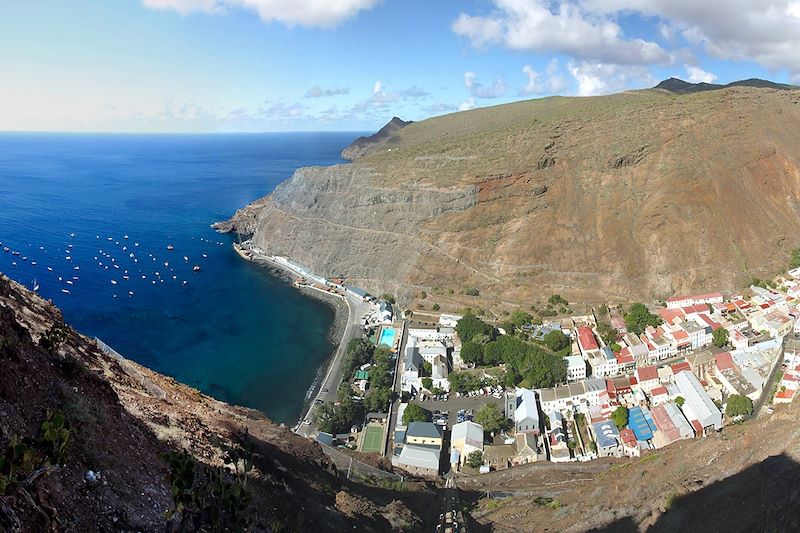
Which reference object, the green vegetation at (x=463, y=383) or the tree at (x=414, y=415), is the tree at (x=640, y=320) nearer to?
the green vegetation at (x=463, y=383)

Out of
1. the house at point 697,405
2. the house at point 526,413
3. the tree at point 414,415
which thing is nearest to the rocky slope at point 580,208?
the house at point 697,405

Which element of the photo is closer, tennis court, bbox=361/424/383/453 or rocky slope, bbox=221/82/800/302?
tennis court, bbox=361/424/383/453

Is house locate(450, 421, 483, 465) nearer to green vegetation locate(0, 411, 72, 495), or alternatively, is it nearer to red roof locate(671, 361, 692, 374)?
red roof locate(671, 361, 692, 374)

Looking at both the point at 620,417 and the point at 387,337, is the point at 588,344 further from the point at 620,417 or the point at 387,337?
the point at 387,337

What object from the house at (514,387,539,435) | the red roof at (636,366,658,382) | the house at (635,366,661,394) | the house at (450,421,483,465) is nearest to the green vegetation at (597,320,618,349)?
the red roof at (636,366,658,382)

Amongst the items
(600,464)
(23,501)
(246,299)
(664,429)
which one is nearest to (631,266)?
(664,429)

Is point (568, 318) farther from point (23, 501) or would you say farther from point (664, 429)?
point (23, 501)

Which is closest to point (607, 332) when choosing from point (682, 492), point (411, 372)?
point (411, 372)
